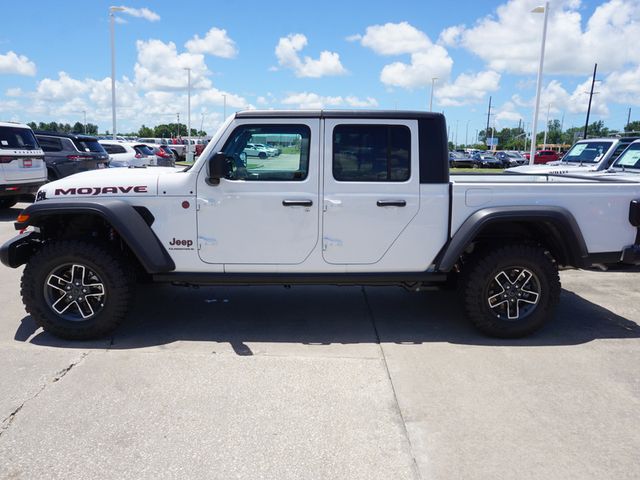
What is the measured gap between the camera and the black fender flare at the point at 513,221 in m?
4.52

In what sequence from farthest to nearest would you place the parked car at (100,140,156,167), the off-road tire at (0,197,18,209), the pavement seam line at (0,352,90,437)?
the parked car at (100,140,156,167)
the off-road tire at (0,197,18,209)
the pavement seam line at (0,352,90,437)

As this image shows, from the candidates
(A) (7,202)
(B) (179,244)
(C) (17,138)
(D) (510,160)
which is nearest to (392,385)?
(B) (179,244)

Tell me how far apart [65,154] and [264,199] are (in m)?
11.3

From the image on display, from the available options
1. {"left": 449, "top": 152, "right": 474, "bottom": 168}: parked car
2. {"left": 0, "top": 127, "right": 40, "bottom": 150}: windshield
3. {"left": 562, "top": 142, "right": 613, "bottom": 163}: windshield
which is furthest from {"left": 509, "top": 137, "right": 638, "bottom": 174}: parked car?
{"left": 449, "top": 152, "right": 474, "bottom": 168}: parked car

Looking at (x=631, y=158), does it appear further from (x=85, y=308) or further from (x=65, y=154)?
(x=65, y=154)

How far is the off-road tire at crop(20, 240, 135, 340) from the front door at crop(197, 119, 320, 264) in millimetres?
725

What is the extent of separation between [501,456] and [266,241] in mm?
2440

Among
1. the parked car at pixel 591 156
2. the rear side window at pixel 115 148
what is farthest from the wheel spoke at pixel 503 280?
the rear side window at pixel 115 148

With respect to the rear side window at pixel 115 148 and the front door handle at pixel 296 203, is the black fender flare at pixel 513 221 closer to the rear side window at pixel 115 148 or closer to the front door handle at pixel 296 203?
the front door handle at pixel 296 203

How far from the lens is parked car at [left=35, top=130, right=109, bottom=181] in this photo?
45.3 ft

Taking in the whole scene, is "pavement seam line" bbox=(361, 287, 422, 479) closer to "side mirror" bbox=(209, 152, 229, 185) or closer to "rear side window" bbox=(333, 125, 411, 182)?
"rear side window" bbox=(333, 125, 411, 182)

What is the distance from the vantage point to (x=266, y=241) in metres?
4.59

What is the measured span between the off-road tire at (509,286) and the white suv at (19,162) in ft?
31.1

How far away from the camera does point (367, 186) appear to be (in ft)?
15.1
